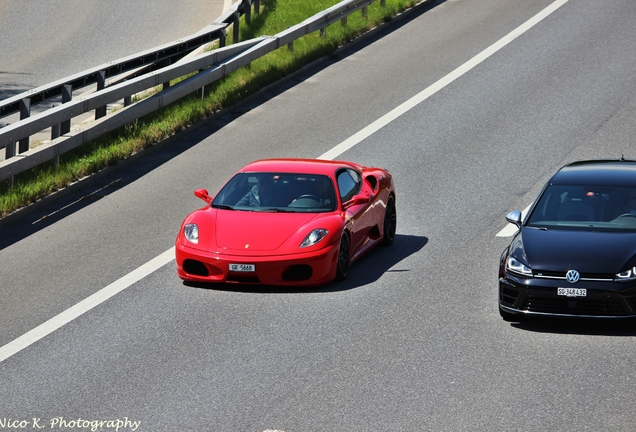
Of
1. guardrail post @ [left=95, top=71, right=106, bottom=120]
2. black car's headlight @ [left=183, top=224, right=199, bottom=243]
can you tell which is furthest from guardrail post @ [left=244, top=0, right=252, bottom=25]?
black car's headlight @ [left=183, top=224, right=199, bottom=243]

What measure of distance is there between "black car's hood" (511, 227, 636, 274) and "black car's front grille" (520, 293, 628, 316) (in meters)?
0.30

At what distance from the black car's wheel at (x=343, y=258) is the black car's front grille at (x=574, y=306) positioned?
8.46 feet

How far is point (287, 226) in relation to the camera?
43.7 feet

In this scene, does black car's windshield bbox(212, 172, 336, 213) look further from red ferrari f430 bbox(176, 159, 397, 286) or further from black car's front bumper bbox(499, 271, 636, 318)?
black car's front bumper bbox(499, 271, 636, 318)

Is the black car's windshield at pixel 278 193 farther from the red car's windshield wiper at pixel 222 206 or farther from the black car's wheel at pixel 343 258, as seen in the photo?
the black car's wheel at pixel 343 258

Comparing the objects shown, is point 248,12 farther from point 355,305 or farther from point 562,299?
point 562,299

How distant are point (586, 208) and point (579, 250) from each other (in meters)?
1.19

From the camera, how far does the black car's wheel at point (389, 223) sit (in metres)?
15.0

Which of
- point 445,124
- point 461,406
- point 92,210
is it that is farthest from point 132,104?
point 461,406

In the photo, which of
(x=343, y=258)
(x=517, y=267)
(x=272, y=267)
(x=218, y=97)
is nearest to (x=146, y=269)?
(x=272, y=267)

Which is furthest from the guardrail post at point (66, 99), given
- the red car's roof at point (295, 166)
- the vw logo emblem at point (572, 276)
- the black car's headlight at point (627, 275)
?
the black car's headlight at point (627, 275)

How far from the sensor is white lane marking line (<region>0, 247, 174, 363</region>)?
1116cm

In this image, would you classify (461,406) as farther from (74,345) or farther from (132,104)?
(132,104)

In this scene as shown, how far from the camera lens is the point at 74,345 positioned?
1116 centimetres
